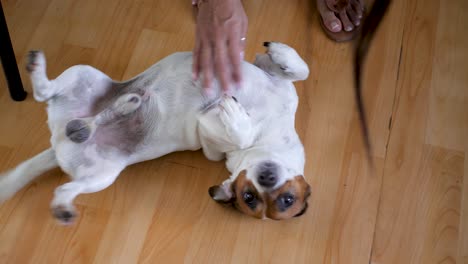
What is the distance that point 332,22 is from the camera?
6.23ft

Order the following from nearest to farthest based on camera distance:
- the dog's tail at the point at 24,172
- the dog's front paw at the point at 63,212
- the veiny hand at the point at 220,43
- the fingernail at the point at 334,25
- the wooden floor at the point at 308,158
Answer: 1. the veiny hand at the point at 220,43
2. the dog's front paw at the point at 63,212
3. the dog's tail at the point at 24,172
4. the wooden floor at the point at 308,158
5. the fingernail at the point at 334,25

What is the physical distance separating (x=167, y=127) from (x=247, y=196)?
1.04 feet

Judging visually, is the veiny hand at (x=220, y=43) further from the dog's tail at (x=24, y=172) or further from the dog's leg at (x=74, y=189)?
the dog's tail at (x=24, y=172)

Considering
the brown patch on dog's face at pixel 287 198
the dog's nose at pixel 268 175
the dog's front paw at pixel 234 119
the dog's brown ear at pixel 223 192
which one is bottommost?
the dog's brown ear at pixel 223 192

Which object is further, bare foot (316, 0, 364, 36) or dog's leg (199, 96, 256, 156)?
bare foot (316, 0, 364, 36)

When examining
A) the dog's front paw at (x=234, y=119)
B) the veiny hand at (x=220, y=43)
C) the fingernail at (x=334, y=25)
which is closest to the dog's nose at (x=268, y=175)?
the dog's front paw at (x=234, y=119)

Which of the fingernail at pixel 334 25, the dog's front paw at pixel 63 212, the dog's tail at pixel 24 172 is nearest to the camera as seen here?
the dog's front paw at pixel 63 212

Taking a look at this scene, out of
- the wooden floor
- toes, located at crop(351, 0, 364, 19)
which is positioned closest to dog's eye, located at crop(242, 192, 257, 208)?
the wooden floor

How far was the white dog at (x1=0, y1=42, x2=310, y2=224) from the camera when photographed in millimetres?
1390

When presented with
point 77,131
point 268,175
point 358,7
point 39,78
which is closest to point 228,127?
point 268,175

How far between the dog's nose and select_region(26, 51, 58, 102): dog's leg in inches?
25.4

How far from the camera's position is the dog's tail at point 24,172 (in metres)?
1.44

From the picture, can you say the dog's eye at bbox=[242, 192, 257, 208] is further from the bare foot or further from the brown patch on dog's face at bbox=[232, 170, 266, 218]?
the bare foot

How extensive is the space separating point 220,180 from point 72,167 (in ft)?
1.65
